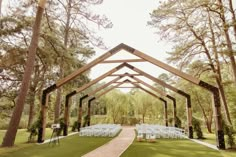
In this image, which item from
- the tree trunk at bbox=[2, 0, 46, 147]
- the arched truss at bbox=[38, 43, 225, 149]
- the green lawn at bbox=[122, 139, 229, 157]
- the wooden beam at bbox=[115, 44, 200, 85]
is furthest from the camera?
the wooden beam at bbox=[115, 44, 200, 85]

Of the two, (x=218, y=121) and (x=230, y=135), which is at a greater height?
(x=218, y=121)

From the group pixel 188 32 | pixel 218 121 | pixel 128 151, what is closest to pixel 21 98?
pixel 128 151

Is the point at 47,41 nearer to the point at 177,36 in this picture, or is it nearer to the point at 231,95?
the point at 177,36

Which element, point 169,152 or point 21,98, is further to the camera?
point 21,98

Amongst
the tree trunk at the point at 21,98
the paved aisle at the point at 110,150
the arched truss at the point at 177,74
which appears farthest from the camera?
the arched truss at the point at 177,74

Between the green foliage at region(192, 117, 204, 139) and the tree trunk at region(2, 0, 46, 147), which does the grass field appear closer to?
the tree trunk at region(2, 0, 46, 147)

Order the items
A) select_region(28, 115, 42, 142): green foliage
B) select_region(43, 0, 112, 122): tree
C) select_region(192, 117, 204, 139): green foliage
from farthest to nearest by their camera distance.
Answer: select_region(43, 0, 112, 122): tree < select_region(192, 117, 204, 139): green foliage < select_region(28, 115, 42, 142): green foliage

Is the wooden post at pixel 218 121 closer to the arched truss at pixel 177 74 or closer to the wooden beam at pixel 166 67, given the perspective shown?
A: the arched truss at pixel 177 74

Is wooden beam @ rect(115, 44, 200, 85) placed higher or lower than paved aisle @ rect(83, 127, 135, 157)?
higher

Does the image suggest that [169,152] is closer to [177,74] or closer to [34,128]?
[177,74]

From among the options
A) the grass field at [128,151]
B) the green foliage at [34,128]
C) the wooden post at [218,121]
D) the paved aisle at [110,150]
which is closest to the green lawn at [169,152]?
the grass field at [128,151]

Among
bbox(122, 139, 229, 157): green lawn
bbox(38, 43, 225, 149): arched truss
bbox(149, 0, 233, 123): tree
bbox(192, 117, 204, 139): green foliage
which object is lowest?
bbox(122, 139, 229, 157): green lawn

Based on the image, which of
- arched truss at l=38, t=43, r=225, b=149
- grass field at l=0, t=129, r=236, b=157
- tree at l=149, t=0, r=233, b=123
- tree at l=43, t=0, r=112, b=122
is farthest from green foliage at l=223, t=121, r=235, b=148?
tree at l=43, t=0, r=112, b=122

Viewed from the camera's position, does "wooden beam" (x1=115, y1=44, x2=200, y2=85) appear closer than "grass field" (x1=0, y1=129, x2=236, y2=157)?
No
